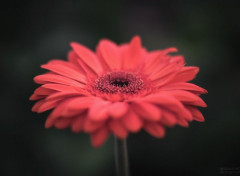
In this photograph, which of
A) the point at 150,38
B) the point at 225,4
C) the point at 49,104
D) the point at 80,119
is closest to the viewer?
the point at 80,119

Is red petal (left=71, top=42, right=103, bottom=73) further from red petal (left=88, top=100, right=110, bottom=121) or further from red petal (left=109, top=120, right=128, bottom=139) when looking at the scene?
red petal (left=109, top=120, right=128, bottom=139)

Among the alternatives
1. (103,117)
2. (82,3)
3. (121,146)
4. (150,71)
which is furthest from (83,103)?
(82,3)

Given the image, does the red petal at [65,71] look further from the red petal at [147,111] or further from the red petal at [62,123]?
→ the red petal at [147,111]

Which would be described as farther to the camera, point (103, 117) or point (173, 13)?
point (173, 13)

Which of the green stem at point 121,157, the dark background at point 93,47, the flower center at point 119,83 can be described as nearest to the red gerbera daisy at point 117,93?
the flower center at point 119,83

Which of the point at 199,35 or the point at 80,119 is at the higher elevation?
the point at 199,35

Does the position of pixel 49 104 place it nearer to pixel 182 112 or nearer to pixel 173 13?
pixel 182 112

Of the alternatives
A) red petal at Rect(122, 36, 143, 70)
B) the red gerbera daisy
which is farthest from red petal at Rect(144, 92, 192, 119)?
red petal at Rect(122, 36, 143, 70)
